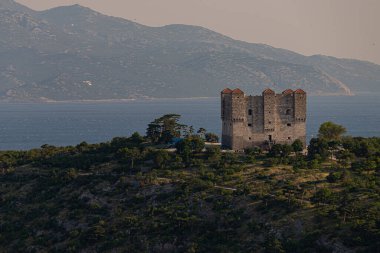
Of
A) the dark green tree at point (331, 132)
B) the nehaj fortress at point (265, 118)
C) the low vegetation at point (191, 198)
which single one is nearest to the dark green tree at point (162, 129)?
the low vegetation at point (191, 198)

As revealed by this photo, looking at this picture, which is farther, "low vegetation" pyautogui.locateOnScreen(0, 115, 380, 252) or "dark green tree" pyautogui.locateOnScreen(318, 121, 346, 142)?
"dark green tree" pyautogui.locateOnScreen(318, 121, 346, 142)

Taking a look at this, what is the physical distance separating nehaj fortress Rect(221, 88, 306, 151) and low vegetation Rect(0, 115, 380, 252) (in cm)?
364

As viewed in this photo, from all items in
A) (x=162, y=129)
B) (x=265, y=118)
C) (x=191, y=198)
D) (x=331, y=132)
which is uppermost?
(x=265, y=118)

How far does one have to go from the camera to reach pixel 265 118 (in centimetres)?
12569

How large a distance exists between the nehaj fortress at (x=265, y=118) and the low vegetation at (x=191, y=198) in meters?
3.64

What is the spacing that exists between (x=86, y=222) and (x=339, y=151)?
43.5 meters

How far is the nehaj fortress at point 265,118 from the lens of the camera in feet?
410

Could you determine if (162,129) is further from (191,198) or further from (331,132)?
(191,198)

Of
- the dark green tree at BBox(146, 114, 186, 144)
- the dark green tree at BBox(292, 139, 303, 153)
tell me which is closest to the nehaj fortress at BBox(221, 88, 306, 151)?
the dark green tree at BBox(292, 139, 303, 153)

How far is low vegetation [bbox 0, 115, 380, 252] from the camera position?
92125mm

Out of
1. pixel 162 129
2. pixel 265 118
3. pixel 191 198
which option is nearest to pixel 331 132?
pixel 265 118

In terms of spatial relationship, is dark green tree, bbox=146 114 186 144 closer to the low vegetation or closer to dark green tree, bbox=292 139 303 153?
the low vegetation

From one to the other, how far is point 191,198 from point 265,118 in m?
26.2

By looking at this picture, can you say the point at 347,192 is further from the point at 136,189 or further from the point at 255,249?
the point at 136,189
